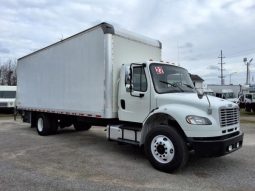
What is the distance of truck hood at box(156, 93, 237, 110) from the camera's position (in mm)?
6189

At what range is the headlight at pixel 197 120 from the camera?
19.8 feet

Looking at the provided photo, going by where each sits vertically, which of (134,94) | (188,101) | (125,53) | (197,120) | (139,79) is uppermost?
(125,53)

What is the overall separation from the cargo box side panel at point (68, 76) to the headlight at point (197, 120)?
9.05ft

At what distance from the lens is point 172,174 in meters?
6.28

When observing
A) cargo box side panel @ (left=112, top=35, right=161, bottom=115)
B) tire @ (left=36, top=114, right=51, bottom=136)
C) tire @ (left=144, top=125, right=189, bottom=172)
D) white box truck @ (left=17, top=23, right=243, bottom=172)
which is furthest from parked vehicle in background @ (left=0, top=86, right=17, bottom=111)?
tire @ (left=144, top=125, right=189, bottom=172)

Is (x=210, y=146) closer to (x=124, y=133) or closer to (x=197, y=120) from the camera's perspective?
(x=197, y=120)

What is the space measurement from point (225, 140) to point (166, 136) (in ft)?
3.99

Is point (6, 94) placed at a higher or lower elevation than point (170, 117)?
higher

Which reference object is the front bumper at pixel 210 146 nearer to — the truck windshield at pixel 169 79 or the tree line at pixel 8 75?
the truck windshield at pixel 169 79

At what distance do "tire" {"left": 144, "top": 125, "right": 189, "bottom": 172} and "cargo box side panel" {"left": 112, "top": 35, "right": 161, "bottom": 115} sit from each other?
1.73 m

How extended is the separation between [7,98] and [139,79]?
2072cm

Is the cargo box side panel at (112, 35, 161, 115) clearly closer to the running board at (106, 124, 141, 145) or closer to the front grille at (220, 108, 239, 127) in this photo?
the running board at (106, 124, 141, 145)

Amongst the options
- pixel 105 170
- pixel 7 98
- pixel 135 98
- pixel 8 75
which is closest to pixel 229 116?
pixel 135 98

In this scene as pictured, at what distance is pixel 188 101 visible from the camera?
20.9 feet
